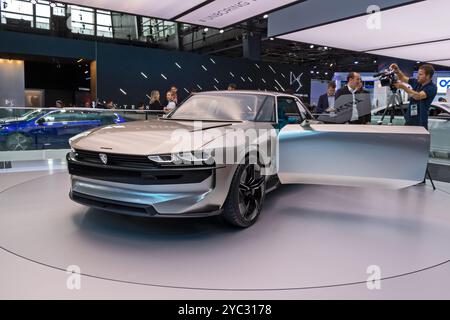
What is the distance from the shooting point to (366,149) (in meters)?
3.52

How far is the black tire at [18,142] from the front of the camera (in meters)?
6.64

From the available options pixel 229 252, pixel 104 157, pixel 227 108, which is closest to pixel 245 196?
pixel 229 252

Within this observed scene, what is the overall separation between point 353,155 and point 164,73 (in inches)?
496

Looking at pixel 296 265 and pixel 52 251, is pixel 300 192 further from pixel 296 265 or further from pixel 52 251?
pixel 52 251

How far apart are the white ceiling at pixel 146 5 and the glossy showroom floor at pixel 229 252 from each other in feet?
20.5

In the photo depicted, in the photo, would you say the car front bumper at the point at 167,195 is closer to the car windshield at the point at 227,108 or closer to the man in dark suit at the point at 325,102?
the car windshield at the point at 227,108

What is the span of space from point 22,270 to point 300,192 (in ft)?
10.9

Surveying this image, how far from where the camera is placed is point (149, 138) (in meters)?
3.04

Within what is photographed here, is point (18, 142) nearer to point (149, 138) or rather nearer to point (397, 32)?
point (149, 138)

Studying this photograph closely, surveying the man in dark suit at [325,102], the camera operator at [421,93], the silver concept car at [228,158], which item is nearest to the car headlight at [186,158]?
the silver concept car at [228,158]

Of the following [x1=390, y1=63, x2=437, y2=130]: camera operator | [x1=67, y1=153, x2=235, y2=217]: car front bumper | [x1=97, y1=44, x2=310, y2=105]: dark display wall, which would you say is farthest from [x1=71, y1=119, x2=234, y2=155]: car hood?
[x1=97, y1=44, x2=310, y2=105]: dark display wall

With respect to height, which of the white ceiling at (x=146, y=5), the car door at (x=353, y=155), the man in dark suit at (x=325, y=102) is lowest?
the car door at (x=353, y=155)

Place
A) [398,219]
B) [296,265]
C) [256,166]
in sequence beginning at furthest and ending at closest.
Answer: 1. [398,219]
2. [256,166]
3. [296,265]
